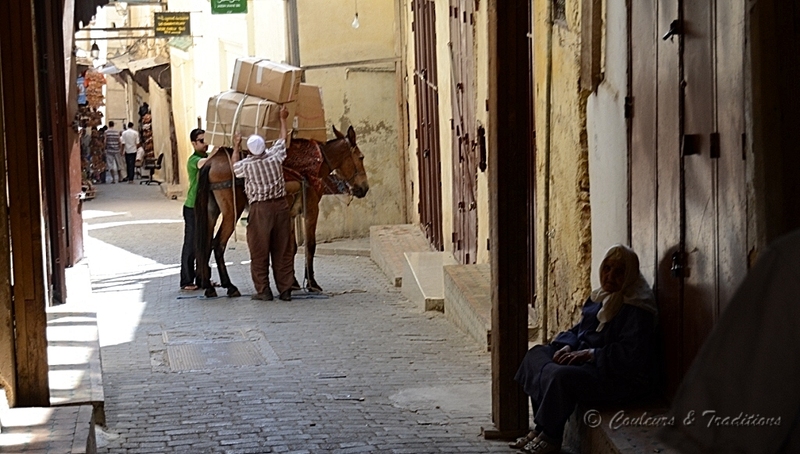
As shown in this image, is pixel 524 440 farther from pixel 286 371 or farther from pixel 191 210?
pixel 191 210

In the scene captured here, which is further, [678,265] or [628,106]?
[628,106]

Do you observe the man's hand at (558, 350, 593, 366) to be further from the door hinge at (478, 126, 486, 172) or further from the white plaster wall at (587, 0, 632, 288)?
the door hinge at (478, 126, 486, 172)

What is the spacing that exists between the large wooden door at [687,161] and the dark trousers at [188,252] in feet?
25.5

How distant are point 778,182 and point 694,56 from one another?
1156 mm

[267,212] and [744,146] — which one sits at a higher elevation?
[744,146]

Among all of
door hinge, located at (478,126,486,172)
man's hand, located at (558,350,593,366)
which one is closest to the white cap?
door hinge, located at (478,126,486,172)

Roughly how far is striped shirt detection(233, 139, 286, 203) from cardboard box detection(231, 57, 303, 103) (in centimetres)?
93

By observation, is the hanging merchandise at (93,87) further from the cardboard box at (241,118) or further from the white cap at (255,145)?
the white cap at (255,145)

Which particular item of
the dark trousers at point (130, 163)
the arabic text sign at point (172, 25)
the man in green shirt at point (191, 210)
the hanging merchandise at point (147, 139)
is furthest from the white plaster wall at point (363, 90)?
the hanging merchandise at point (147, 139)

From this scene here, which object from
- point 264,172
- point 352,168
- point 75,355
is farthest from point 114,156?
point 75,355

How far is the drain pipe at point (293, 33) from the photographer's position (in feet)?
58.5

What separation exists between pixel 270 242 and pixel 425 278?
1.67 meters

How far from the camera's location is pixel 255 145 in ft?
42.1

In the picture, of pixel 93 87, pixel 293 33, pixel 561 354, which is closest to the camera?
pixel 561 354
